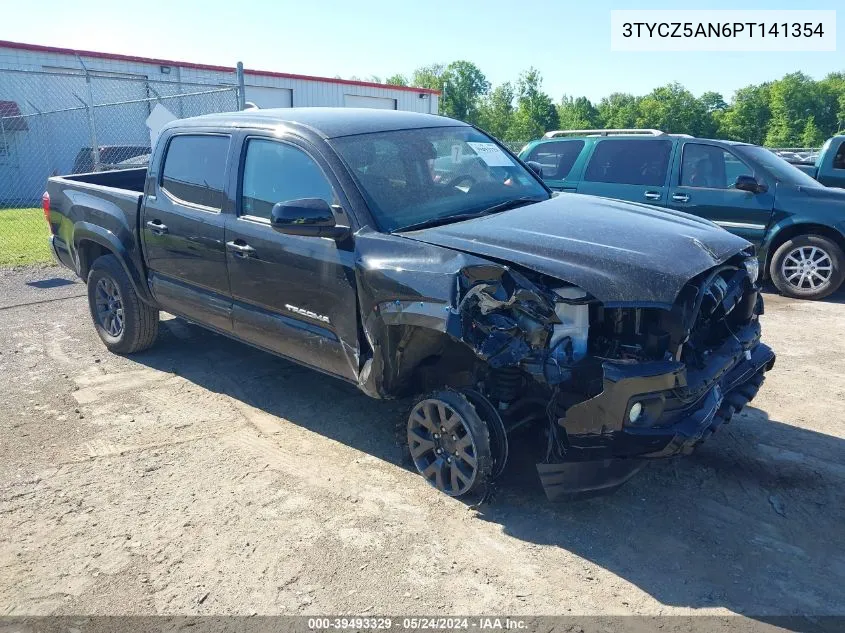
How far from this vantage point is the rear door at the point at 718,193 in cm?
787

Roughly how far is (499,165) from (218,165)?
1923 millimetres

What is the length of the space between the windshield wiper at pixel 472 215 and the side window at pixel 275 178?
0.55 meters

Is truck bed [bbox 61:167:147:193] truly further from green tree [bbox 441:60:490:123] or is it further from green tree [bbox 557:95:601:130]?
green tree [bbox 441:60:490:123]

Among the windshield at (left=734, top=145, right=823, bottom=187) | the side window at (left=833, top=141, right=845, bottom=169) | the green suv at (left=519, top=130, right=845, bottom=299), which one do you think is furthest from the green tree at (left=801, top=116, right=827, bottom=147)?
the green suv at (left=519, top=130, right=845, bottom=299)

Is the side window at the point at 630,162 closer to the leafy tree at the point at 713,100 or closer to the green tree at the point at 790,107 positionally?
the green tree at the point at 790,107

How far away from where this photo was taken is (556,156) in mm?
8977

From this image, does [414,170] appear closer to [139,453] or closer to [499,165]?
[499,165]


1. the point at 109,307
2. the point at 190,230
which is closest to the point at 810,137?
the point at 109,307

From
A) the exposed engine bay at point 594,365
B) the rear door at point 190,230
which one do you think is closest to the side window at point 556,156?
the rear door at point 190,230

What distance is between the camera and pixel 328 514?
3.53m

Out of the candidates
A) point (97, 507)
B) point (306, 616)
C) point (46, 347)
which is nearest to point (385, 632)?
point (306, 616)

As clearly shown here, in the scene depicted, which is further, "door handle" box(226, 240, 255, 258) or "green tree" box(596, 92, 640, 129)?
"green tree" box(596, 92, 640, 129)

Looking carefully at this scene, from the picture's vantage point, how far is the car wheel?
3.42 meters

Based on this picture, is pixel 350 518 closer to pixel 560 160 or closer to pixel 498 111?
pixel 560 160
